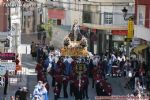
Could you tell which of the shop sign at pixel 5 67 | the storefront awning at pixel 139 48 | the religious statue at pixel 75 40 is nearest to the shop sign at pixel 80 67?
the storefront awning at pixel 139 48

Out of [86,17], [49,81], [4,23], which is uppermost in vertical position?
[4,23]

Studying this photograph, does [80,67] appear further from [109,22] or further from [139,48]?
[109,22]

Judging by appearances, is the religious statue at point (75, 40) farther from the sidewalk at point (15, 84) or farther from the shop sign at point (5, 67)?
the shop sign at point (5, 67)

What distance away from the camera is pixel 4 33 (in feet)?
143

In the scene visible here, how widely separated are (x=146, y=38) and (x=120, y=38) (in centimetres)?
1560

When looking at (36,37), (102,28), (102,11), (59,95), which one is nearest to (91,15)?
(102,11)

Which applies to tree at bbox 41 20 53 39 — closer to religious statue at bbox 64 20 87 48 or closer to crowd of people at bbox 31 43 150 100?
religious statue at bbox 64 20 87 48

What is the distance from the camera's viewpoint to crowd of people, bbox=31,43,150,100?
3372 centimetres

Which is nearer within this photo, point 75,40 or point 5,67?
point 5,67

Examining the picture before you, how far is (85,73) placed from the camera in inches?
1566

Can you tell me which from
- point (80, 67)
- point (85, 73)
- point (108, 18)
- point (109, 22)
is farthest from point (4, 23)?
point (108, 18)

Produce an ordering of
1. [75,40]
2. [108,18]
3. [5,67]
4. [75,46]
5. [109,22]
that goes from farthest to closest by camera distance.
→ [108,18] → [109,22] → [75,40] → [75,46] → [5,67]

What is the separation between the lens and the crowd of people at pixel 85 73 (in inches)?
1328

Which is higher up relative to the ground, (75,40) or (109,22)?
(109,22)
